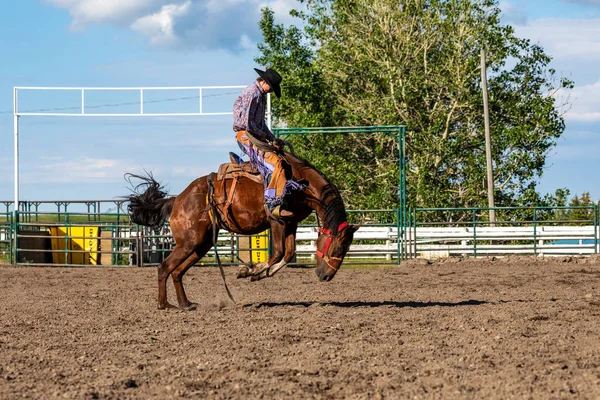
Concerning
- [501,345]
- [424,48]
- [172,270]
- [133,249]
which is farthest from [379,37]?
[501,345]

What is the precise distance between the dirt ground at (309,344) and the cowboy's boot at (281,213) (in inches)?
38.7

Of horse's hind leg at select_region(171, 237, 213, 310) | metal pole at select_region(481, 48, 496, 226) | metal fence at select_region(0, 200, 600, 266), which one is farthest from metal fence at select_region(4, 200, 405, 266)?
horse's hind leg at select_region(171, 237, 213, 310)

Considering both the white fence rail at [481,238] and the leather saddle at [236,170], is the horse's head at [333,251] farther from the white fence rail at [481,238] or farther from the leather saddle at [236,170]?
Answer: the white fence rail at [481,238]

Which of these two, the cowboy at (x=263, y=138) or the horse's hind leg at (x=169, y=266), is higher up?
the cowboy at (x=263, y=138)

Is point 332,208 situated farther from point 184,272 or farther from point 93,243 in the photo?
point 93,243

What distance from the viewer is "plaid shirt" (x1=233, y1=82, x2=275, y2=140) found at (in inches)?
329

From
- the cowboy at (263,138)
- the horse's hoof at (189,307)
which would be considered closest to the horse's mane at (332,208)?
the cowboy at (263,138)

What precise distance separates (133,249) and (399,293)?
385 inches

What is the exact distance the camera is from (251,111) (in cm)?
838

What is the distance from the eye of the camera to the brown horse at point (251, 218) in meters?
7.98

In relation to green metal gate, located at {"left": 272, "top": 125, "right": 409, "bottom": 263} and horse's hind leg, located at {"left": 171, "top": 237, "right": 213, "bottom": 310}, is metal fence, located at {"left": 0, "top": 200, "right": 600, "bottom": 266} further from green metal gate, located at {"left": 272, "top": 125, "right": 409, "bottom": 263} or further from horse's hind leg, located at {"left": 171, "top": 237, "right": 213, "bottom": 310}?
horse's hind leg, located at {"left": 171, "top": 237, "right": 213, "bottom": 310}

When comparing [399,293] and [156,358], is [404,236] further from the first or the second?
[156,358]

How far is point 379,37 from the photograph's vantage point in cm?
2683

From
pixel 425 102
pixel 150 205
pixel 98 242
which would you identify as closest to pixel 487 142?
pixel 425 102
